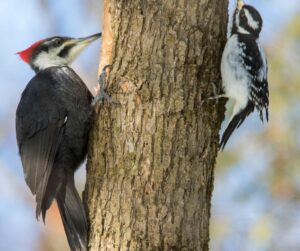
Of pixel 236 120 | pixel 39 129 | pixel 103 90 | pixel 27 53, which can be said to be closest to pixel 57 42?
pixel 27 53

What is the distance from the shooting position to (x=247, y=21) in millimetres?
4820

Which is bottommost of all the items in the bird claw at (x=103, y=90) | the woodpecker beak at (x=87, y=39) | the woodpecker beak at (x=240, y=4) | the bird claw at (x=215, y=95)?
the bird claw at (x=215, y=95)

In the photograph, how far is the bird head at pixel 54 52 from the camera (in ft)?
16.4

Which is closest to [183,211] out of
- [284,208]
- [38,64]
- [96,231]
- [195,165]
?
[195,165]

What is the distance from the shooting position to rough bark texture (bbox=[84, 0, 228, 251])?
3760 mm

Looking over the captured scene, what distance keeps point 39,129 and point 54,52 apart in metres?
0.84

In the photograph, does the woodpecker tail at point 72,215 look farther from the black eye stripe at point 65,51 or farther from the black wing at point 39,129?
the black eye stripe at point 65,51

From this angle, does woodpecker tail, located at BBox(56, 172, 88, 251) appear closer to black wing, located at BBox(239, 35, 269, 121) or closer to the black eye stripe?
the black eye stripe

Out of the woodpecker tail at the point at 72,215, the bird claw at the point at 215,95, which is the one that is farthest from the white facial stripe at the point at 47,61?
the bird claw at the point at 215,95

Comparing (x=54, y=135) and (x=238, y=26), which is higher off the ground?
(x=238, y=26)

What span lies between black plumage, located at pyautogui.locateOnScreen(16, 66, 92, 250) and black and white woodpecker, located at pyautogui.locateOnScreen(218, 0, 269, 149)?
0.98 metres

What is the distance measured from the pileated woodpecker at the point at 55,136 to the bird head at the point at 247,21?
3.32ft

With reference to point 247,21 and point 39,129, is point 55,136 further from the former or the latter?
point 247,21

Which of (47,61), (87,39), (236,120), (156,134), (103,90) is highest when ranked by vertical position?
(87,39)
